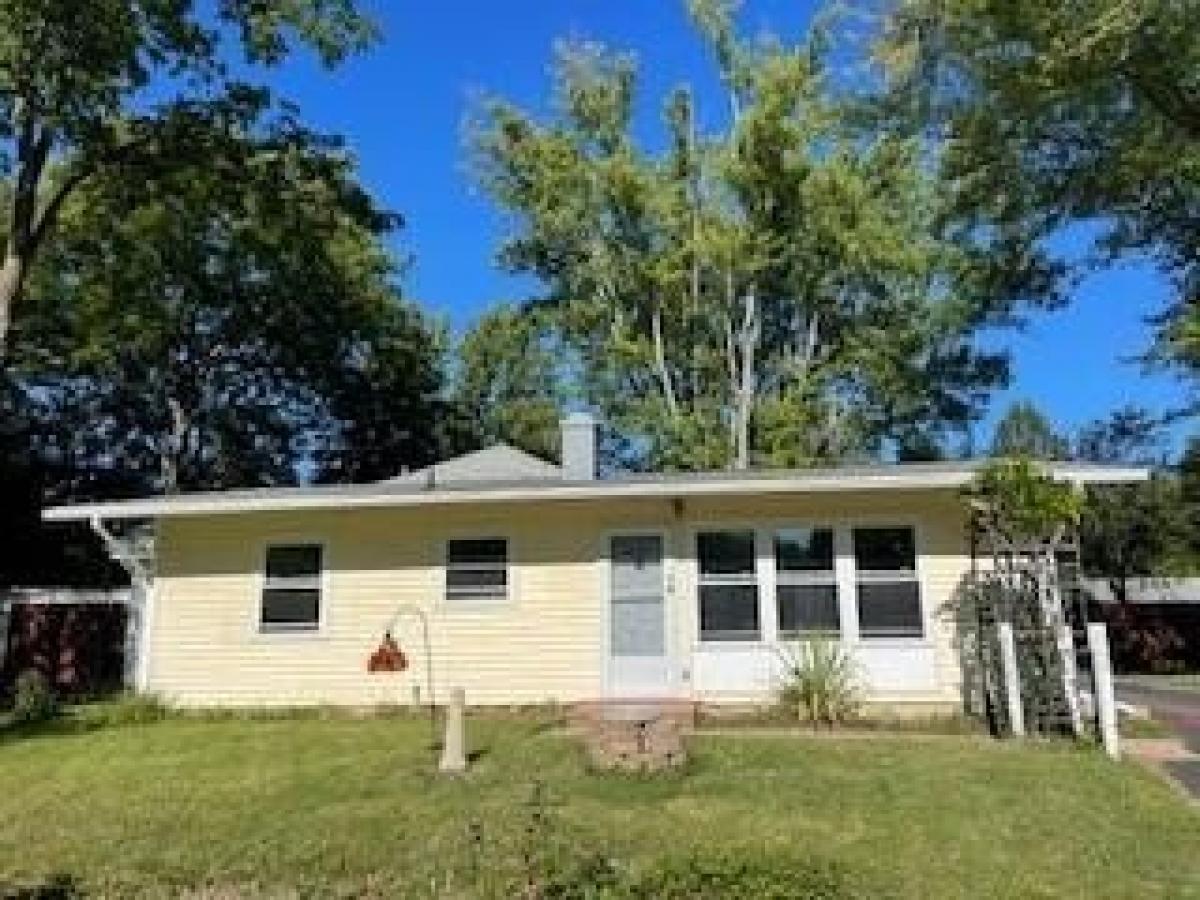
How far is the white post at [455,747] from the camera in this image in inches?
403

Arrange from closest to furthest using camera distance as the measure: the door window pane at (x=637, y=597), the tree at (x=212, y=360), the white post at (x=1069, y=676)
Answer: the white post at (x=1069, y=676)
the door window pane at (x=637, y=597)
the tree at (x=212, y=360)

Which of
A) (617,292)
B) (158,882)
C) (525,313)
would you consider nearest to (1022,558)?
(158,882)

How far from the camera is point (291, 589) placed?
15.9 meters

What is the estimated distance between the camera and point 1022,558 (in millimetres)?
13211

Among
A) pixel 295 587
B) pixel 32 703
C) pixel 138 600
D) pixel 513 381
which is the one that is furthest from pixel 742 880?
pixel 513 381

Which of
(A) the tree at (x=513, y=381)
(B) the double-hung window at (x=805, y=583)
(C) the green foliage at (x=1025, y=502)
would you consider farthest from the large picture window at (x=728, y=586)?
(A) the tree at (x=513, y=381)

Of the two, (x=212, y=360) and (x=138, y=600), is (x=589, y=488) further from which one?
(x=212, y=360)

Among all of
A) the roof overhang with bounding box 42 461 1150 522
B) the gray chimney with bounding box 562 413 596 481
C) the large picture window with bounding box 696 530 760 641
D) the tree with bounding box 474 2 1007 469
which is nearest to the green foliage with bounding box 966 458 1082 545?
the roof overhang with bounding box 42 461 1150 522

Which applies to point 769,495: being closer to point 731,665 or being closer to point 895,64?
point 731,665

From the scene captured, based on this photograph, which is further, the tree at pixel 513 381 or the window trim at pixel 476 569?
the tree at pixel 513 381

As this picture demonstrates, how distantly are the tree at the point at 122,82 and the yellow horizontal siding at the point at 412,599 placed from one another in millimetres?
4164

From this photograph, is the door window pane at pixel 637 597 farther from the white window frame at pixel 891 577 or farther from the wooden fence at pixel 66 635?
the wooden fence at pixel 66 635

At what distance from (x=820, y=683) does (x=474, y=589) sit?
4.58 metres

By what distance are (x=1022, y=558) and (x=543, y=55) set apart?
2251 cm
